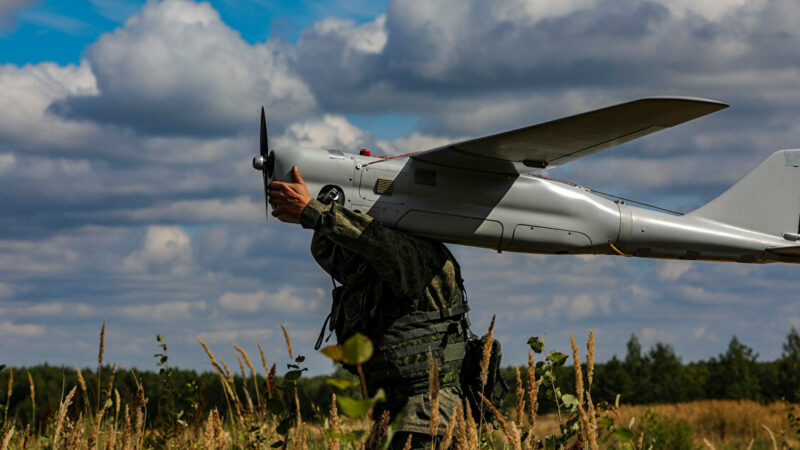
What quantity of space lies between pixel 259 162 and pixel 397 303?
1670 mm

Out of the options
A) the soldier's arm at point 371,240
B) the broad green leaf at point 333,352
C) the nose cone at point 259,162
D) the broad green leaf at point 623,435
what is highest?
the nose cone at point 259,162

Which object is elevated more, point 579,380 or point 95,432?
point 579,380

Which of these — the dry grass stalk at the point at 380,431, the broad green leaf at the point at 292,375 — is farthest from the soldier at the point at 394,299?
the dry grass stalk at the point at 380,431

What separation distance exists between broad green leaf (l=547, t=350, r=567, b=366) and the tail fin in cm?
335

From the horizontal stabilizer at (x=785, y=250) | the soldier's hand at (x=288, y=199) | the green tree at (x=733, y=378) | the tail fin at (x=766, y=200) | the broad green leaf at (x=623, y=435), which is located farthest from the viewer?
the green tree at (x=733, y=378)

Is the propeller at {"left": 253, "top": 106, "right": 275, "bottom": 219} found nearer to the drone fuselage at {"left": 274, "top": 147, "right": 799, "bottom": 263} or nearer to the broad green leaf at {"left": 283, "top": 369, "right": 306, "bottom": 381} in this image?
the drone fuselage at {"left": 274, "top": 147, "right": 799, "bottom": 263}

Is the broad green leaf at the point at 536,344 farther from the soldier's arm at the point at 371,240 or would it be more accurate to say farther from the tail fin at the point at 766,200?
the tail fin at the point at 766,200

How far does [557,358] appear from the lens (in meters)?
4.24

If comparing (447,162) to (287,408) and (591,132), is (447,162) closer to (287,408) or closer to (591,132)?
(591,132)

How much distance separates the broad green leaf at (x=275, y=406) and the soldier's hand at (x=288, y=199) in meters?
1.40

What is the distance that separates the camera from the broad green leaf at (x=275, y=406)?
4.22 metres

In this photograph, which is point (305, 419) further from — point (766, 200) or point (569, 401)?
point (766, 200)

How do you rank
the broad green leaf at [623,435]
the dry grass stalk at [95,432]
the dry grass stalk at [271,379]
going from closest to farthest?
the broad green leaf at [623,435] → the dry grass stalk at [95,432] → the dry grass stalk at [271,379]

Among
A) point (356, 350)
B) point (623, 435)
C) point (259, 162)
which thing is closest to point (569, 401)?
point (623, 435)
